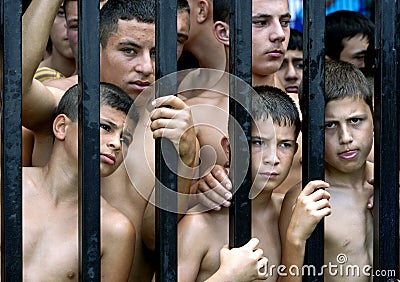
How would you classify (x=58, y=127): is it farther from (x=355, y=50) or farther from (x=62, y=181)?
(x=355, y=50)

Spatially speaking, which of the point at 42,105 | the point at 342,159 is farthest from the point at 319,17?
the point at 42,105

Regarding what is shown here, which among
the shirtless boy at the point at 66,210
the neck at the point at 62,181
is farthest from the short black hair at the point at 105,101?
the neck at the point at 62,181

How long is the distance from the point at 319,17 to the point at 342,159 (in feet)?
2.60

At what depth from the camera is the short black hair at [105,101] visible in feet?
8.50

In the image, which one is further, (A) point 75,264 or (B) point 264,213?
(B) point 264,213

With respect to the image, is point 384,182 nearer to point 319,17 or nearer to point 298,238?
point 298,238

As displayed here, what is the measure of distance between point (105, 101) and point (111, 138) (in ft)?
0.45

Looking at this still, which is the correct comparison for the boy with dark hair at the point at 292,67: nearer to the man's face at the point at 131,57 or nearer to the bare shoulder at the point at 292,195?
the man's face at the point at 131,57

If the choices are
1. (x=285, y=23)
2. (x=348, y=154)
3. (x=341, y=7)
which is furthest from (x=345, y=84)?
(x=341, y=7)

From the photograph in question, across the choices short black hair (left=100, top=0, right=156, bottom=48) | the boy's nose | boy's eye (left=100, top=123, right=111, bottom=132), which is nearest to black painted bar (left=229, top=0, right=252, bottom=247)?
boy's eye (left=100, top=123, right=111, bottom=132)

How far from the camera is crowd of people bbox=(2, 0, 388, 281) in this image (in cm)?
232

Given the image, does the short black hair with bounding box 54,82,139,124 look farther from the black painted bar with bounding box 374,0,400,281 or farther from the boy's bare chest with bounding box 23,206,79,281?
the black painted bar with bounding box 374,0,400,281

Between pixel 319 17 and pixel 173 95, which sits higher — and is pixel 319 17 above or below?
above

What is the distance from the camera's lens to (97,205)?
1940 mm
